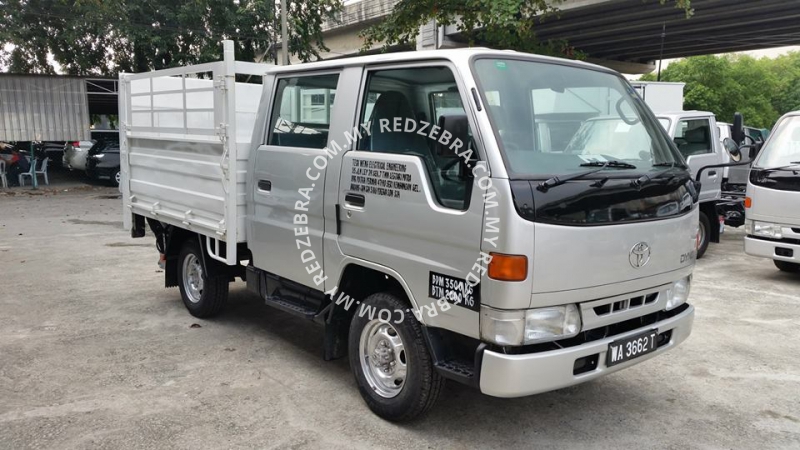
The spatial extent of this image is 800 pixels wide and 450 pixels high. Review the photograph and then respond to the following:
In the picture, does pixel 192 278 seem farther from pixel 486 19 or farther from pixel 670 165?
pixel 486 19

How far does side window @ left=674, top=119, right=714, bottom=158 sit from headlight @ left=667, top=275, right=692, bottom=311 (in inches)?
212

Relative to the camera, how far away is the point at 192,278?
5840mm

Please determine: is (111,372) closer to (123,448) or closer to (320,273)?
(123,448)

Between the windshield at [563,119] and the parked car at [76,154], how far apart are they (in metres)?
19.9

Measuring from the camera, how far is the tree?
9.14 meters

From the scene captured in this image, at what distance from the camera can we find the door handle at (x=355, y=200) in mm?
3654

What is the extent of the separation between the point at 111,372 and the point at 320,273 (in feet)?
5.72

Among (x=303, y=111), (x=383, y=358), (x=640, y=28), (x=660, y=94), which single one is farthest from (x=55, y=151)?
(x=383, y=358)

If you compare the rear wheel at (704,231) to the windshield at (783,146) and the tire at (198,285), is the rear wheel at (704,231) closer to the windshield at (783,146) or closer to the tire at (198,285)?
the windshield at (783,146)

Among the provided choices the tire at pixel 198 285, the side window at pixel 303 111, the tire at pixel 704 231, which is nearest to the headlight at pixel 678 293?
the side window at pixel 303 111

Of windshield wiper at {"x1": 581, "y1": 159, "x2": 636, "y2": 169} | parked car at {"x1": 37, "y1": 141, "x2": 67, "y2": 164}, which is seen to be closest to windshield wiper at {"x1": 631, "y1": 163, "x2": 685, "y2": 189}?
windshield wiper at {"x1": 581, "y1": 159, "x2": 636, "y2": 169}

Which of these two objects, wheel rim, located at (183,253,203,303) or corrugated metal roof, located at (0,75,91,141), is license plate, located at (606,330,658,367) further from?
corrugated metal roof, located at (0,75,91,141)

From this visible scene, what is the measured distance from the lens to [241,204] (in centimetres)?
471

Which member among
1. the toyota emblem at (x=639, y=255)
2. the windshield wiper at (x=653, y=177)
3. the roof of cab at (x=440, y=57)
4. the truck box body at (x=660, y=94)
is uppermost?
the truck box body at (x=660, y=94)
